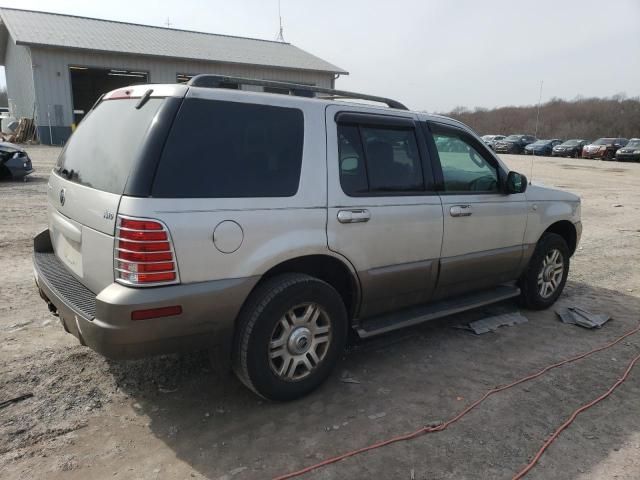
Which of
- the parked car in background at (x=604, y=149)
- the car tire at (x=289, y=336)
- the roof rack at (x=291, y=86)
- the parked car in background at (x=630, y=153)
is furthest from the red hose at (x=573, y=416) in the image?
the parked car in background at (x=604, y=149)

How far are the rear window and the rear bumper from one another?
61 cm

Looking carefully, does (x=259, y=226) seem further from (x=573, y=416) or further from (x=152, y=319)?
(x=573, y=416)

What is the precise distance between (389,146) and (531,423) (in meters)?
2.11

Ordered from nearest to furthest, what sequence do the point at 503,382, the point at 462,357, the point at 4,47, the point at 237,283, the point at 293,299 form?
the point at 237,283
the point at 293,299
the point at 503,382
the point at 462,357
the point at 4,47

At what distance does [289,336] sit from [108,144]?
5.32ft

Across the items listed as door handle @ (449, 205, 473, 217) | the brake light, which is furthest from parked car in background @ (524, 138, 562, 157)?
the brake light

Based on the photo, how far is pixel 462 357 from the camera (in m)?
4.07

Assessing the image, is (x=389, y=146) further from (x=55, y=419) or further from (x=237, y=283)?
(x=55, y=419)

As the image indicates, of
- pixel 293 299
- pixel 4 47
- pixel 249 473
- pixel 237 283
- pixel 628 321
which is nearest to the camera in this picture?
pixel 249 473

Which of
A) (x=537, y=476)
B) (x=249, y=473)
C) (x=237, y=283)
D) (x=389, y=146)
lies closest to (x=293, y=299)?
(x=237, y=283)

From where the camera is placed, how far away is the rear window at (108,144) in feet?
9.09

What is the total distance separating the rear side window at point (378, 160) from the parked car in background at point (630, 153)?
36.9 metres

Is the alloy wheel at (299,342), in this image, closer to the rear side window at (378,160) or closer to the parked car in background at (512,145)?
the rear side window at (378,160)

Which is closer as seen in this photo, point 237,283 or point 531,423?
point 237,283
